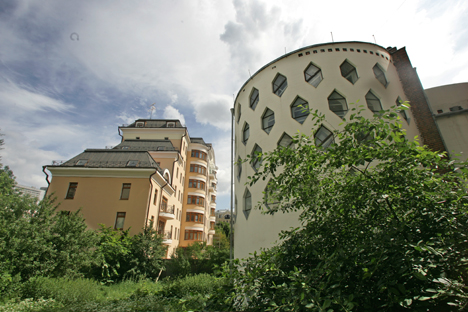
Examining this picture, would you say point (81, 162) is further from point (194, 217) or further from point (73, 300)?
point (194, 217)

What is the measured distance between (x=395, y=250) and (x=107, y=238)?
1527cm

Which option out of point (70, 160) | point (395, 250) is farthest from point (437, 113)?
point (70, 160)

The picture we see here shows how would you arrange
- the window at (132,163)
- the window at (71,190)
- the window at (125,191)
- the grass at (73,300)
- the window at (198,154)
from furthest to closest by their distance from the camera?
the window at (198,154) < the window at (132,163) < the window at (125,191) < the window at (71,190) < the grass at (73,300)

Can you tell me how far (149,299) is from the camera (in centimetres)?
982

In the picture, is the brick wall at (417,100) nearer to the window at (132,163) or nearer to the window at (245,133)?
the window at (245,133)

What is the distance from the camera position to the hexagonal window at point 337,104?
9.75 metres

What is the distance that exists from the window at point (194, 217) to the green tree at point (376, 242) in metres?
24.9

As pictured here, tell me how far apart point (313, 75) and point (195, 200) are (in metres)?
21.3

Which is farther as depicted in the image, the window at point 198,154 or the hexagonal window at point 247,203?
the window at point 198,154

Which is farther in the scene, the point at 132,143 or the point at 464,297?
the point at 132,143

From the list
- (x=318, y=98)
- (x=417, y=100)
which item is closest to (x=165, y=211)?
(x=318, y=98)

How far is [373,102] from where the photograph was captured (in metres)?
9.95

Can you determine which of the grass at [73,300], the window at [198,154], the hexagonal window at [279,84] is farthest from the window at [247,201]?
the window at [198,154]

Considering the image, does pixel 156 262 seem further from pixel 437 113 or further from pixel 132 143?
pixel 437 113
